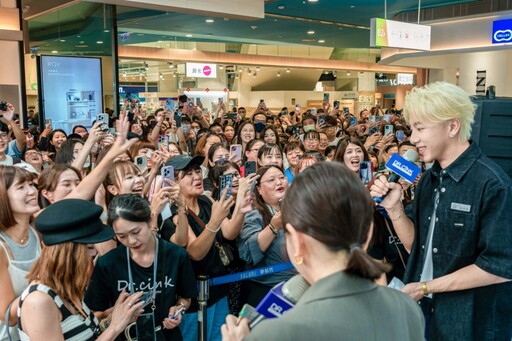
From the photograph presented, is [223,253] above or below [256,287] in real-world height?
above

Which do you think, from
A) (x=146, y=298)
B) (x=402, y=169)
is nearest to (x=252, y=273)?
(x=146, y=298)

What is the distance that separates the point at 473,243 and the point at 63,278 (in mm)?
1637

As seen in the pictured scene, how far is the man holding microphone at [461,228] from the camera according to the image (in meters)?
1.86

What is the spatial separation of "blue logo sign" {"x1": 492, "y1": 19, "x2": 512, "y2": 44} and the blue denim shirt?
1048cm

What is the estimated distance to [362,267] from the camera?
108 cm

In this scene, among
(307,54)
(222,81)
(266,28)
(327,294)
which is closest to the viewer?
(327,294)

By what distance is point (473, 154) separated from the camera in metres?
1.97

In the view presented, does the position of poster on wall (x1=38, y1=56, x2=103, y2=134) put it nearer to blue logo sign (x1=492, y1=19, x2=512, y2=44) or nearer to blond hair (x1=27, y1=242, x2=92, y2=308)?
blond hair (x1=27, y1=242, x2=92, y2=308)

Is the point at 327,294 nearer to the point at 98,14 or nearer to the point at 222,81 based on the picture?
the point at 98,14

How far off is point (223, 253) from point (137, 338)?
87 centimetres

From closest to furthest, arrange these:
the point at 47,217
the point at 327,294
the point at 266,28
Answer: the point at 327,294 → the point at 47,217 → the point at 266,28

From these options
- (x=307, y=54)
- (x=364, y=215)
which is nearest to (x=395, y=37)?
(x=364, y=215)

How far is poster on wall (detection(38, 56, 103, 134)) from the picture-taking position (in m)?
9.16

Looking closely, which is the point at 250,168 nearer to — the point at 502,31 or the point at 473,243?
the point at 473,243
